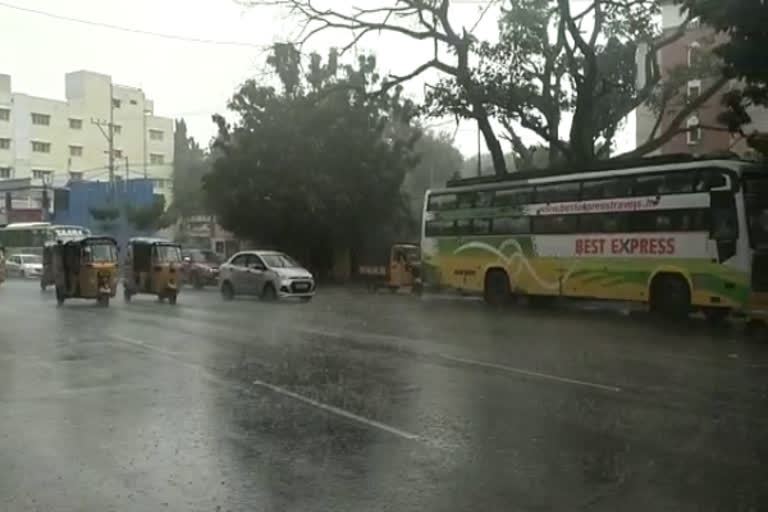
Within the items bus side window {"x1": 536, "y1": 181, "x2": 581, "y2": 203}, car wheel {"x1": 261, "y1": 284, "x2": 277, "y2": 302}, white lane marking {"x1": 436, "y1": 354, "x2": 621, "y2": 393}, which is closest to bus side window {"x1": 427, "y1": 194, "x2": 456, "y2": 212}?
bus side window {"x1": 536, "y1": 181, "x2": 581, "y2": 203}

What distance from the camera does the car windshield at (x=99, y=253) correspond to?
24188 millimetres

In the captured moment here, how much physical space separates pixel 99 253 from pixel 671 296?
15.6 metres

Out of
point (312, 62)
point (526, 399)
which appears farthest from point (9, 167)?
point (526, 399)

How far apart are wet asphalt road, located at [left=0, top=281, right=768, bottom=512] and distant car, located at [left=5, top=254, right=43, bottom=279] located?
3471cm

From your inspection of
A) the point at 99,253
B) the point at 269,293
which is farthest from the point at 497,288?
the point at 99,253

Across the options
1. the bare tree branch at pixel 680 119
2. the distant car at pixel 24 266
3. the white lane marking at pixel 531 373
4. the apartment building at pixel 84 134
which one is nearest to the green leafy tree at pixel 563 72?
the bare tree branch at pixel 680 119

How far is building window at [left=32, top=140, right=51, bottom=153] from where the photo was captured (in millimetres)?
82562

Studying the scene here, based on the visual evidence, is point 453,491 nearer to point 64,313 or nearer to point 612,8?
point 64,313

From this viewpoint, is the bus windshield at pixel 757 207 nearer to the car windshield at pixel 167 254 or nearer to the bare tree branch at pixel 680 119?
the bare tree branch at pixel 680 119

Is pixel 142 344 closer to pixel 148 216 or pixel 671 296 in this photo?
pixel 671 296

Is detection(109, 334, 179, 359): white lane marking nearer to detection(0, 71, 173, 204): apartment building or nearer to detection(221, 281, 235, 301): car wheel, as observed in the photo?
detection(221, 281, 235, 301): car wheel

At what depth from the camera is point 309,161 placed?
122 ft

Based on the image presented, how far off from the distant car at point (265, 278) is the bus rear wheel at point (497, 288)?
19.0 ft

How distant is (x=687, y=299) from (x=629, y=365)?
7365 millimetres
